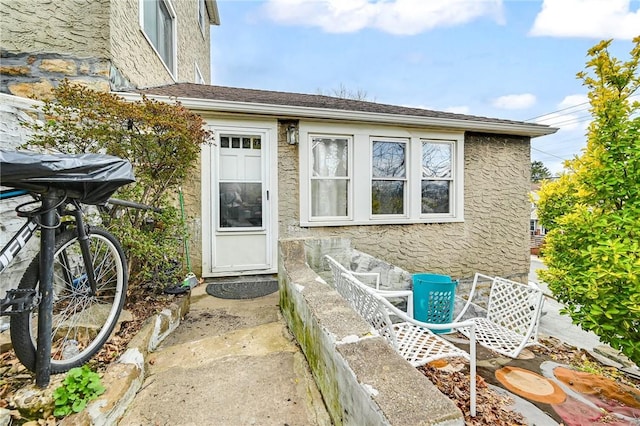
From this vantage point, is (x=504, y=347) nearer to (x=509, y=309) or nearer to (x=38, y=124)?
(x=509, y=309)

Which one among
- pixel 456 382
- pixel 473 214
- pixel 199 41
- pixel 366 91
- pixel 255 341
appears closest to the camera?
pixel 456 382

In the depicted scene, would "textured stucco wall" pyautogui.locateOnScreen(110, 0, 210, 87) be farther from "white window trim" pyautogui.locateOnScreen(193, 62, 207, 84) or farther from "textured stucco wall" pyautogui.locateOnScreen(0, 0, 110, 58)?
"white window trim" pyautogui.locateOnScreen(193, 62, 207, 84)

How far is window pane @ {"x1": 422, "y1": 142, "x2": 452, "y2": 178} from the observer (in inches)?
225

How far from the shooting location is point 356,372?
4.31 ft

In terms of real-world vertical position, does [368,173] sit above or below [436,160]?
below

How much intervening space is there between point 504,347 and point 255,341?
8.07 ft

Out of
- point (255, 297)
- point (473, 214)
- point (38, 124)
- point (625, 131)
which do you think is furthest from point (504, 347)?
point (38, 124)

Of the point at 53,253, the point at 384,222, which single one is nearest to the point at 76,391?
the point at 53,253

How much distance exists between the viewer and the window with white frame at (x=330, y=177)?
512 cm

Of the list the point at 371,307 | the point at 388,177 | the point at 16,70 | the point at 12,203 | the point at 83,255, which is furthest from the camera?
the point at 388,177

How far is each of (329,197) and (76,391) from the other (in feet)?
13.6

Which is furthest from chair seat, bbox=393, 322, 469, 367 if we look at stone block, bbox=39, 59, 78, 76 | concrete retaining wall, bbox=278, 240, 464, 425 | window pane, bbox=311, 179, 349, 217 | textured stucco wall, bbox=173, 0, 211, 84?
textured stucco wall, bbox=173, 0, 211, 84

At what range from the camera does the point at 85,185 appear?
1.76 m

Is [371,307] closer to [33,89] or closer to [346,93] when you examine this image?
[33,89]
